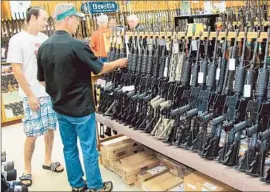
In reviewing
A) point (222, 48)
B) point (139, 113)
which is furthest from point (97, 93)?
point (222, 48)

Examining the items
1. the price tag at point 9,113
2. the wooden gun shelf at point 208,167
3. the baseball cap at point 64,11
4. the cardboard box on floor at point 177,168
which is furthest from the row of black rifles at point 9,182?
the price tag at point 9,113

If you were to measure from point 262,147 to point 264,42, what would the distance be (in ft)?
2.21

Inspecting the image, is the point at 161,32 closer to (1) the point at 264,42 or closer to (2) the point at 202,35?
(2) the point at 202,35

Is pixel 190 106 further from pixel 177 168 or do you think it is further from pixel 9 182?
pixel 9 182

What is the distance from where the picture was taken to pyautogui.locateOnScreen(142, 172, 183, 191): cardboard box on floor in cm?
274

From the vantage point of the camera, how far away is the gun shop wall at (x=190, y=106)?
6.50 feet

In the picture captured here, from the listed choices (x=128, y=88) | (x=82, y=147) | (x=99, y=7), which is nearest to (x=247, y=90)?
(x=128, y=88)

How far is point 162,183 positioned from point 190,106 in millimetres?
820

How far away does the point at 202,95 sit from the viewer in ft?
7.50

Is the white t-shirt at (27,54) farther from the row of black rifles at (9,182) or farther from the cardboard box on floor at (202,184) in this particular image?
the cardboard box on floor at (202,184)

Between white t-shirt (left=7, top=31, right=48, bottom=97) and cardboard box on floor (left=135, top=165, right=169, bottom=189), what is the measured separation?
49.1 inches

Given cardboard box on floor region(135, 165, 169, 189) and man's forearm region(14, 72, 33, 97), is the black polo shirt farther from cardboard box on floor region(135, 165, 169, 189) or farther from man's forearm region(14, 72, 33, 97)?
cardboard box on floor region(135, 165, 169, 189)

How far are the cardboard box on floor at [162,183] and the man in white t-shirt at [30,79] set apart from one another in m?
1.16

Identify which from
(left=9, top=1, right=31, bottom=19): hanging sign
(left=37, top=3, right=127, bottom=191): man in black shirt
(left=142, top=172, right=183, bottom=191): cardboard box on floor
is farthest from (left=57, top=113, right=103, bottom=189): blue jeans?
(left=9, top=1, right=31, bottom=19): hanging sign
